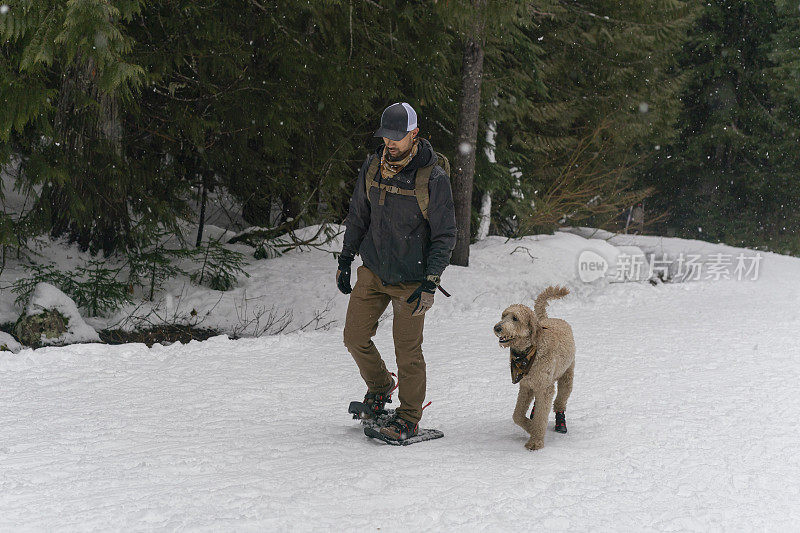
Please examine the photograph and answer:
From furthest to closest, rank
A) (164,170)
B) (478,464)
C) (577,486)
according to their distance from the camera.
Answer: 1. (164,170)
2. (478,464)
3. (577,486)

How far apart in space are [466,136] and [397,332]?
821 cm

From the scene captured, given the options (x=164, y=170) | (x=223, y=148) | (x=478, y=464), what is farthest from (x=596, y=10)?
(x=478, y=464)

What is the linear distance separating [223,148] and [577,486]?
851cm

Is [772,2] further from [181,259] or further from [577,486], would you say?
[577,486]

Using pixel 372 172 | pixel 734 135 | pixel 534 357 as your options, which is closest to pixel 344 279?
pixel 372 172

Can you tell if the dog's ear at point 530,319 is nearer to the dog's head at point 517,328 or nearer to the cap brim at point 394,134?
the dog's head at point 517,328

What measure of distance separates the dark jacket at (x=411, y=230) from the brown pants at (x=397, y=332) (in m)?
0.12

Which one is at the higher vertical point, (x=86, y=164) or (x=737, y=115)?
(x=737, y=115)

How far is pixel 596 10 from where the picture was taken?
15.5m

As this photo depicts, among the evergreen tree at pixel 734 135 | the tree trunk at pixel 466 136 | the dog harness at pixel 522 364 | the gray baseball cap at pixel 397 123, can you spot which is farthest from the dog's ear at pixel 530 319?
the evergreen tree at pixel 734 135

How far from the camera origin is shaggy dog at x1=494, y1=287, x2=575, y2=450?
4715mm

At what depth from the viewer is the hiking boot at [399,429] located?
16.1ft

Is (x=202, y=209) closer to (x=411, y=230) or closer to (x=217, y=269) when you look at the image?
(x=217, y=269)

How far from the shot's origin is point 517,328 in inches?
184
